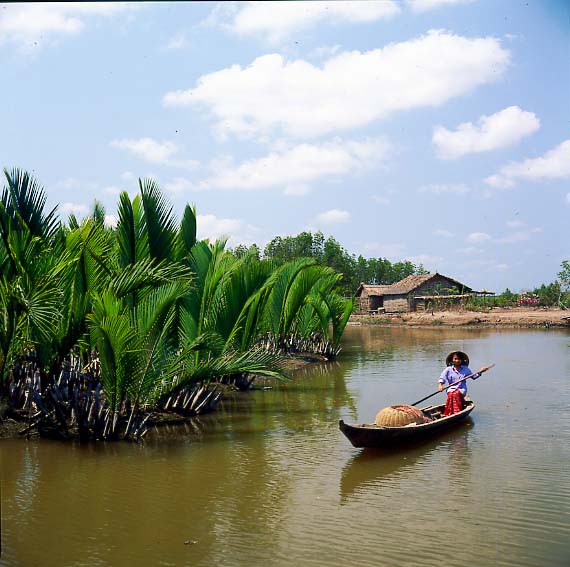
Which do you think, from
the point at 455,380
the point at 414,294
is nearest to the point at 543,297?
the point at 414,294

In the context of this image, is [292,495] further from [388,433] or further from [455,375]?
[455,375]

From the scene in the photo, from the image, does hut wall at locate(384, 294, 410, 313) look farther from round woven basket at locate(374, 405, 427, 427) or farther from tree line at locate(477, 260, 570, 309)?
round woven basket at locate(374, 405, 427, 427)

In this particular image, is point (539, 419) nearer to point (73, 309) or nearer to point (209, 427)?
point (209, 427)

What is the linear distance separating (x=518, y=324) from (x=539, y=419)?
2240 centimetres

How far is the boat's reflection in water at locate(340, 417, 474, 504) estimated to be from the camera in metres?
6.84

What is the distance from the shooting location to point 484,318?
32438 millimetres

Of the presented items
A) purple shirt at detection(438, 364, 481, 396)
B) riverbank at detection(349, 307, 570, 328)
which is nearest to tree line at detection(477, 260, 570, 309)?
riverbank at detection(349, 307, 570, 328)

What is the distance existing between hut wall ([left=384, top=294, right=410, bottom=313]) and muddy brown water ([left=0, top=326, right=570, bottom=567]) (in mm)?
28088

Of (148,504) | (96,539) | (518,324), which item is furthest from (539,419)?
(518,324)

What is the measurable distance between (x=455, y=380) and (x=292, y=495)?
4238 millimetres

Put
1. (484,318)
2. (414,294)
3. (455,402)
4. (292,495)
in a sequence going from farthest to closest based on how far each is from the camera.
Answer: (414,294) → (484,318) → (455,402) → (292,495)

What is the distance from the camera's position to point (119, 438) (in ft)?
27.6

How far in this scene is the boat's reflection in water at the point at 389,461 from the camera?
6.84m

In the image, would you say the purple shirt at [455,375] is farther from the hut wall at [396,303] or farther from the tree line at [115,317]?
the hut wall at [396,303]
